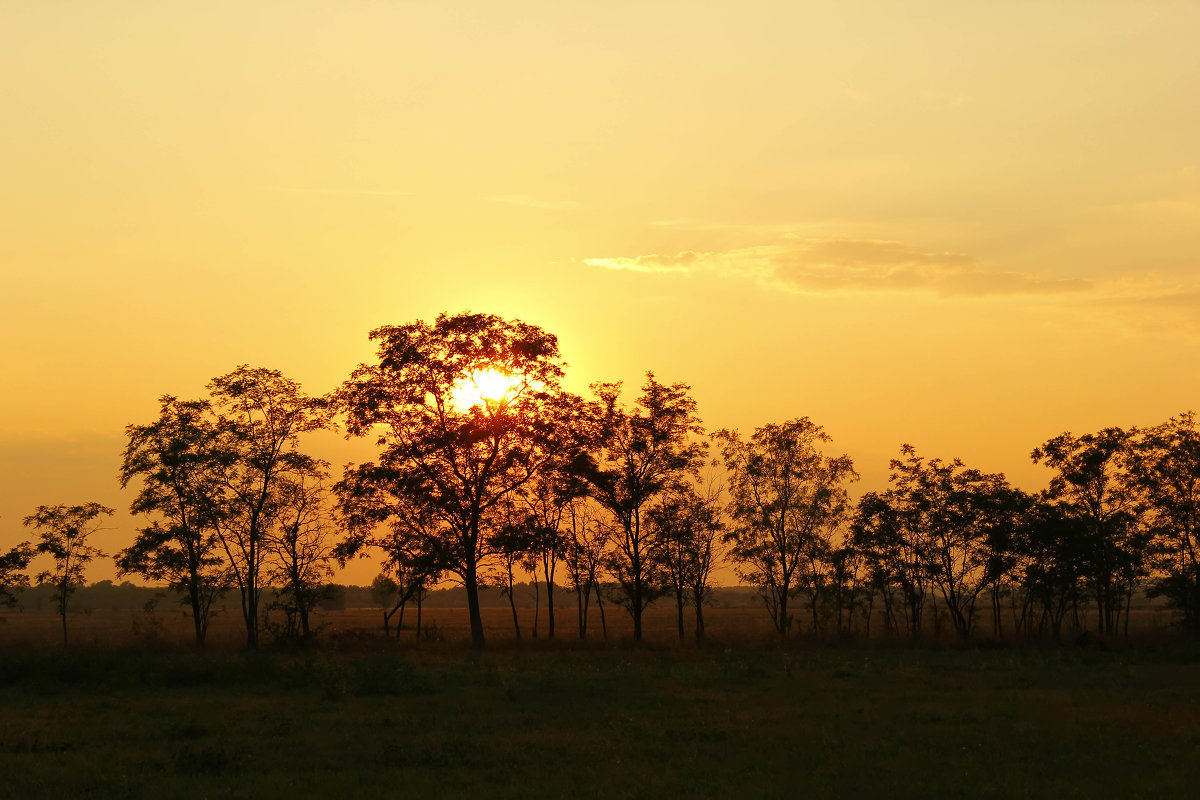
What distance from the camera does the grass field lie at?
1934 centimetres

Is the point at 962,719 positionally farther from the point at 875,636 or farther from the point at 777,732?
the point at 875,636

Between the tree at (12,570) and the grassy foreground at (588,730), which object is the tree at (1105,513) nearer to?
the grassy foreground at (588,730)

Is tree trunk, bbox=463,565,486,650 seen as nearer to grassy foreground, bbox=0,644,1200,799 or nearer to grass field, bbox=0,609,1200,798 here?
grass field, bbox=0,609,1200,798

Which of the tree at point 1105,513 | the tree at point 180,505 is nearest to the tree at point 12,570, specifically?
the tree at point 180,505

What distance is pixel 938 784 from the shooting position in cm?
1906

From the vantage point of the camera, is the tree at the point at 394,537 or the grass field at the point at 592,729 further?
the tree at the point at 394,537

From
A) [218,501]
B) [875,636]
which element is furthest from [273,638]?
[875,636]

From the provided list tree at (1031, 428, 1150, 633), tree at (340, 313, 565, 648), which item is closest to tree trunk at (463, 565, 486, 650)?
tree at (340, 313, 565, 648)

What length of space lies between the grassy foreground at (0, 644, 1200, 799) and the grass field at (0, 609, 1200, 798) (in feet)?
0.31

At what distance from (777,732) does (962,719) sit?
5.84 metres

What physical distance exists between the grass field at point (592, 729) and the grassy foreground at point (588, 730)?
93mm

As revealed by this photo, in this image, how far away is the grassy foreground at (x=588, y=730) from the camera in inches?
761

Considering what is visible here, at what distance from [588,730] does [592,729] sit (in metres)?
0.16

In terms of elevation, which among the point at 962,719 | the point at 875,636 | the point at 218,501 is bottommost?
the point at 875,636
